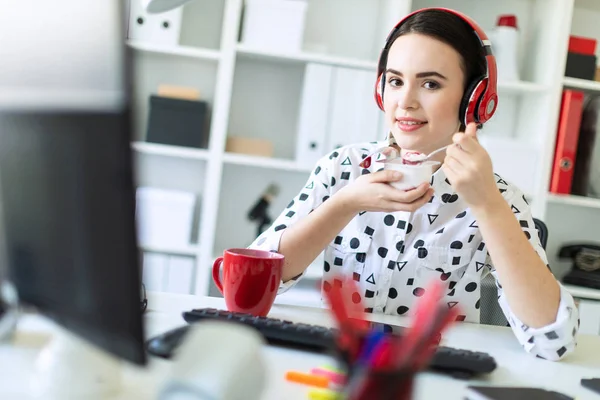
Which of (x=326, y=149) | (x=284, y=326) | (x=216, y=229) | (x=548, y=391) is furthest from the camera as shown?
(x=216, y=229)

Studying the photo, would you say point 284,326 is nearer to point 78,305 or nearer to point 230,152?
point 78,305

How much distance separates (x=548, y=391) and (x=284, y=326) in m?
0.32

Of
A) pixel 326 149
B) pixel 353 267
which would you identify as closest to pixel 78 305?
pixel 353 267

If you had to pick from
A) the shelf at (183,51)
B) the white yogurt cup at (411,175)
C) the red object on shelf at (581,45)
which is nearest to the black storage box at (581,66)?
the red object on shelf at (581,45)

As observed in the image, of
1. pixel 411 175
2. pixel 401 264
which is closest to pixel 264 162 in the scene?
pixel 401 264

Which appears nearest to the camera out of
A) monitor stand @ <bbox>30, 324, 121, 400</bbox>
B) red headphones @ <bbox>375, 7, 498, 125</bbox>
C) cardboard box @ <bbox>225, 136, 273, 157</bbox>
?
monitor stand @ <bbox>30, 324, 121, 400</bbox>

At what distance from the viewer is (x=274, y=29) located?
2365mm

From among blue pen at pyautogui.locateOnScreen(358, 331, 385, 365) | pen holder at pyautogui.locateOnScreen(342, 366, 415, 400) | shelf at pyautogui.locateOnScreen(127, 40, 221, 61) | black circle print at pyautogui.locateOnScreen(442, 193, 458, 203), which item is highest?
shelf at pyautogui.locateOnScreen(127, 40, 221, 61)

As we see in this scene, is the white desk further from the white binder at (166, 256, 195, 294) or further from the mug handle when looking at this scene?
the white binder at (166, 256, 195, 294)

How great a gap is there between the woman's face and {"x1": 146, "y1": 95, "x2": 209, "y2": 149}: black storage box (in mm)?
1197

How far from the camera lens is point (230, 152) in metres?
2.44

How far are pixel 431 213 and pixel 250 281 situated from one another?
1.85 feet

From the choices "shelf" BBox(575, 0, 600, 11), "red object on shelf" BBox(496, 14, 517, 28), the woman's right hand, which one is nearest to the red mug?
the woman's right hand

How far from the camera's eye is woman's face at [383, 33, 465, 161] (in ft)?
4.25
